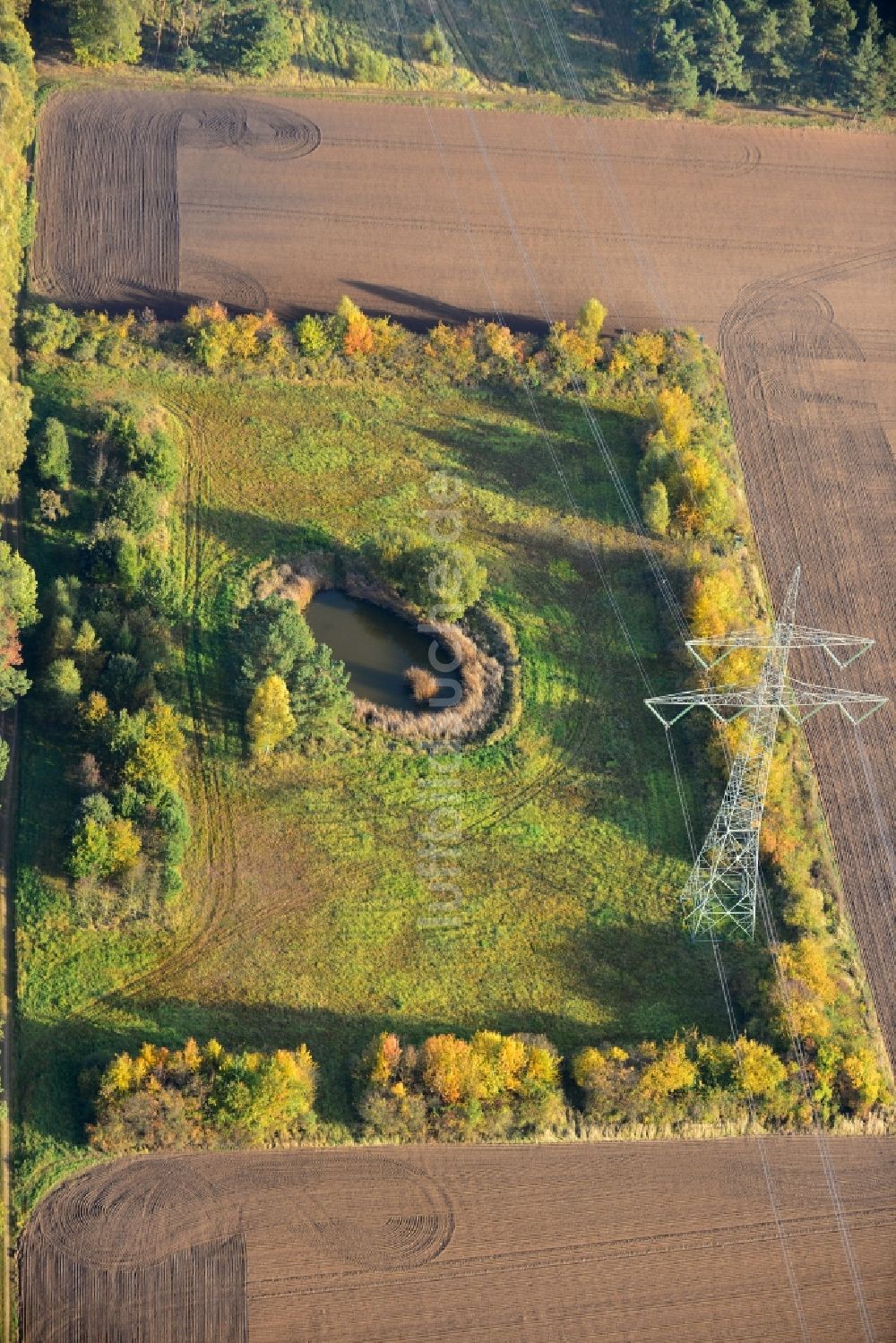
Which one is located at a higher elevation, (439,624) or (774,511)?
(774,511)

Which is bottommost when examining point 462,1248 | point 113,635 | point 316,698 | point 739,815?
point 462,1248

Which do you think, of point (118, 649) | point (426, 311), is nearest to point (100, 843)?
point (118, 649)

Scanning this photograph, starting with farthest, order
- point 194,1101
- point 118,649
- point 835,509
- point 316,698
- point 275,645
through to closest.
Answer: point 835,509
point 118,649
point 316,698
point 275,645
point 194,1101

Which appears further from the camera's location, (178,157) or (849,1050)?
(178,157)

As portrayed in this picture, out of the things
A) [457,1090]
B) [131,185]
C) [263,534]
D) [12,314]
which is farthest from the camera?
[131,185]

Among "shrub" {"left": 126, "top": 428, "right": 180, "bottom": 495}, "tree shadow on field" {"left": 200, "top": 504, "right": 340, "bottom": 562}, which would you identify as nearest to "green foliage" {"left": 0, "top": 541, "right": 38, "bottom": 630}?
"shrub" {"left": 126, "top": 428, "right": 180, "bottom": 495}

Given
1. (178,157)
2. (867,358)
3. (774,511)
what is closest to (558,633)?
(774,511)

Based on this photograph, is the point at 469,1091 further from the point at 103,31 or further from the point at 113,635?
the point at 103,31

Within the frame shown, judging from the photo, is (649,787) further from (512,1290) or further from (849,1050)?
(512,1290)
